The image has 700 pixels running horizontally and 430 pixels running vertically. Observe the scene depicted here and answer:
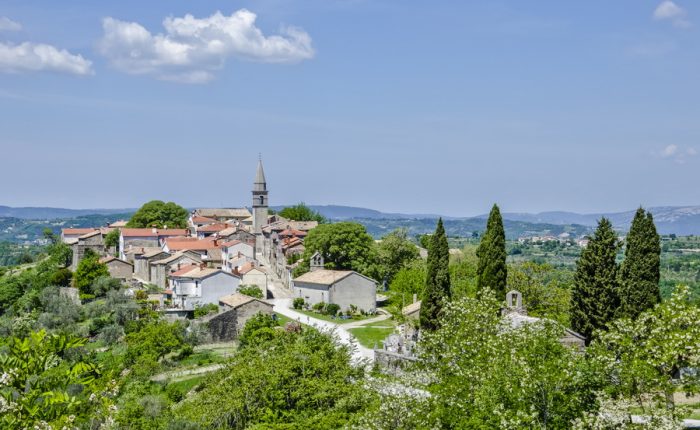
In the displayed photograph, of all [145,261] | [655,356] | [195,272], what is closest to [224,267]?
[145,261]

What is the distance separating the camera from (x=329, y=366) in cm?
3659

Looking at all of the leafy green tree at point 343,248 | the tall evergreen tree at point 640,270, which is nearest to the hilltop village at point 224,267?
the leafy green tree at point 343,248

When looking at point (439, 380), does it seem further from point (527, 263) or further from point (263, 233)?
point (263, 233)

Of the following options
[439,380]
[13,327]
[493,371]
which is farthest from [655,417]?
[13,327]

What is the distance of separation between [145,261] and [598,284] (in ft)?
206

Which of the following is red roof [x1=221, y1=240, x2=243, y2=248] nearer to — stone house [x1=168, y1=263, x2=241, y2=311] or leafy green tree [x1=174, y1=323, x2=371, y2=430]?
stone house [x1=168, y1=263, x2=241, y2=311]

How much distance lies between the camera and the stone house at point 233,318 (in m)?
64.1

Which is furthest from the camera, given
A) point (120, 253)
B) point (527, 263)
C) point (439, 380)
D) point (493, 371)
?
point (120, 253)

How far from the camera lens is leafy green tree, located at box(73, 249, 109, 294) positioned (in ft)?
267

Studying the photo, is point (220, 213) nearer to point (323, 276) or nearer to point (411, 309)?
point (323, 276)

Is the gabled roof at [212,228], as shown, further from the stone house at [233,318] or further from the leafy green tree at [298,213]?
the stone house at [233,318]

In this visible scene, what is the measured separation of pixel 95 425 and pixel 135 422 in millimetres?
2100

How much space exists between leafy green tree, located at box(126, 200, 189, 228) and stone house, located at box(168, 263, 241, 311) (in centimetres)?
3743

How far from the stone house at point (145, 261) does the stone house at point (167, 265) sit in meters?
1.14
